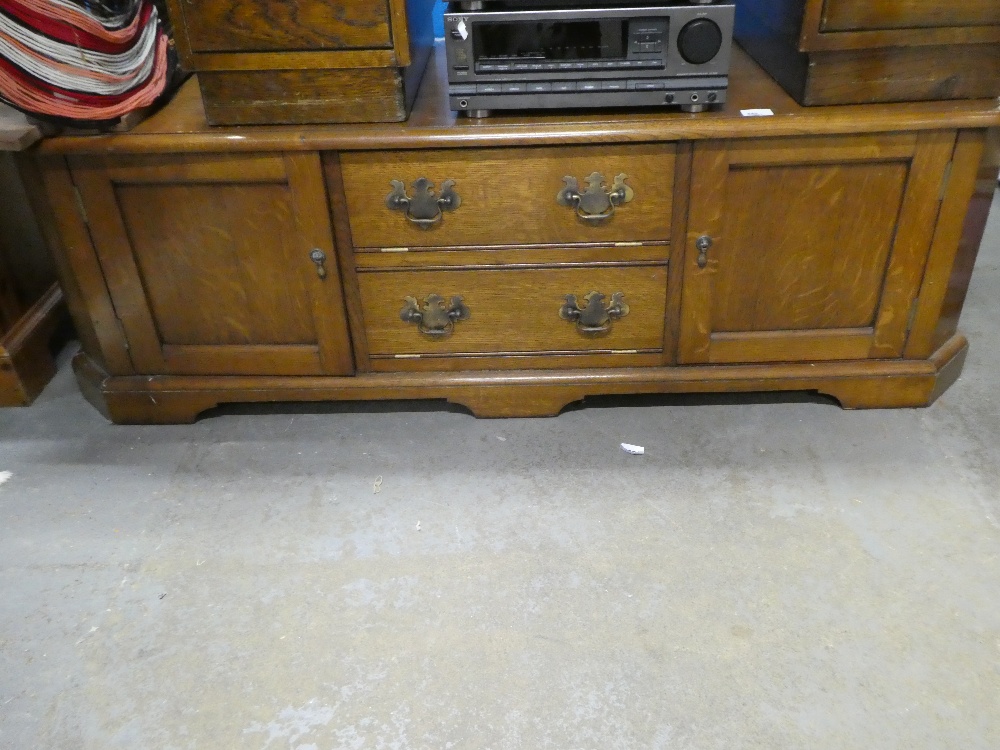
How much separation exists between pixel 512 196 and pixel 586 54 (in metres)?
0.27

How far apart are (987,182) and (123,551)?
1694 mm

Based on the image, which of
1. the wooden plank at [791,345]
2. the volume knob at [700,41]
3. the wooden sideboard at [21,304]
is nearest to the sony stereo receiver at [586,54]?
the volume knob at [700,41]

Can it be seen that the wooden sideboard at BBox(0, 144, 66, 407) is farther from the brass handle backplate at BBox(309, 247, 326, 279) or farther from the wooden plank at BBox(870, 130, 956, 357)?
the wooden plank at BBox(870, 130, 956, 357)

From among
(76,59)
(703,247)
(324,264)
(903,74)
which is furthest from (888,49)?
(76,59)

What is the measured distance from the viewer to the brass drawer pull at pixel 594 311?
1633 mm

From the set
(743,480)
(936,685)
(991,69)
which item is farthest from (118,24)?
(936,685)

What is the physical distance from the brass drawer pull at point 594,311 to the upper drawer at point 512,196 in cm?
12

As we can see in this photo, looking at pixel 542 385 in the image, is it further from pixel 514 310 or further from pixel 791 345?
pixel 791 345

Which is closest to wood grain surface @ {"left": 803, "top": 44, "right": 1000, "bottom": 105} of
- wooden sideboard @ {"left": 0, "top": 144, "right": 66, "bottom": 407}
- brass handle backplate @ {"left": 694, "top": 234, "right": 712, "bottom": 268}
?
brass handle backplate @ {"left": 694, "top": 234, "right": 712, "bottom": 268}

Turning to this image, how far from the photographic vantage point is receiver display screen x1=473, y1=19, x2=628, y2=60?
143cm

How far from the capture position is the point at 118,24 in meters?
1.50

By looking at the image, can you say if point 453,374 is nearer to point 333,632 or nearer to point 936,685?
point 333,632

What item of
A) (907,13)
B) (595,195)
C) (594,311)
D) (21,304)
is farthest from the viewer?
(21,304)

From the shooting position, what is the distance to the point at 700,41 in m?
1.43
